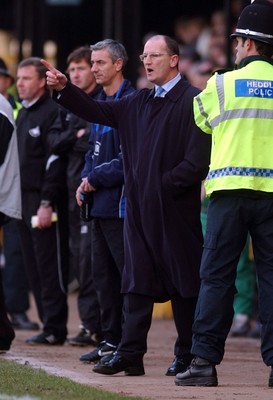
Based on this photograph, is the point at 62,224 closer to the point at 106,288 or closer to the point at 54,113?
the point at 54,113

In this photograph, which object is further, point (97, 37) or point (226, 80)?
point (97, 37)

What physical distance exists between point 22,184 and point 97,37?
406 inches

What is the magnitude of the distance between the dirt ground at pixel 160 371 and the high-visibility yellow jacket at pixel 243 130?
1.19 meters

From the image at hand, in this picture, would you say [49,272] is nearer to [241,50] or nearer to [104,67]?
[104,67]

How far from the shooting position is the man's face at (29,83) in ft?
41.1

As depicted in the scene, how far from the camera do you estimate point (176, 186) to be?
9195 mm

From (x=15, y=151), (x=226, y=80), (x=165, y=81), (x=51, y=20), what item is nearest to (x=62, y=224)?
(x=15, y=151)

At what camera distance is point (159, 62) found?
9508 mm

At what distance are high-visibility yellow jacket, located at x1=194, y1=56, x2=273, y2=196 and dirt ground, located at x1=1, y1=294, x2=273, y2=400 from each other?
3.91 feet

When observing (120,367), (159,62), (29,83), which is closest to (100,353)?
(120,367)

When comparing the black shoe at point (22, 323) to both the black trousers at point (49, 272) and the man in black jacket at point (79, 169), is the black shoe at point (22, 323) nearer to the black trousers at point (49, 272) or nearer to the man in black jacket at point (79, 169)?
the black trousers at point (49, 272)

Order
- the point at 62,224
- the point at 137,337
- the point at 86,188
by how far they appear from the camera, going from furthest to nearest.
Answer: the point at 62,224
the point at 86,188
the point at 137,337

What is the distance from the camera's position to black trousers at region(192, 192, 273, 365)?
28.2 ft

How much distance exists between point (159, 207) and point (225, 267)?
0.83 meters
